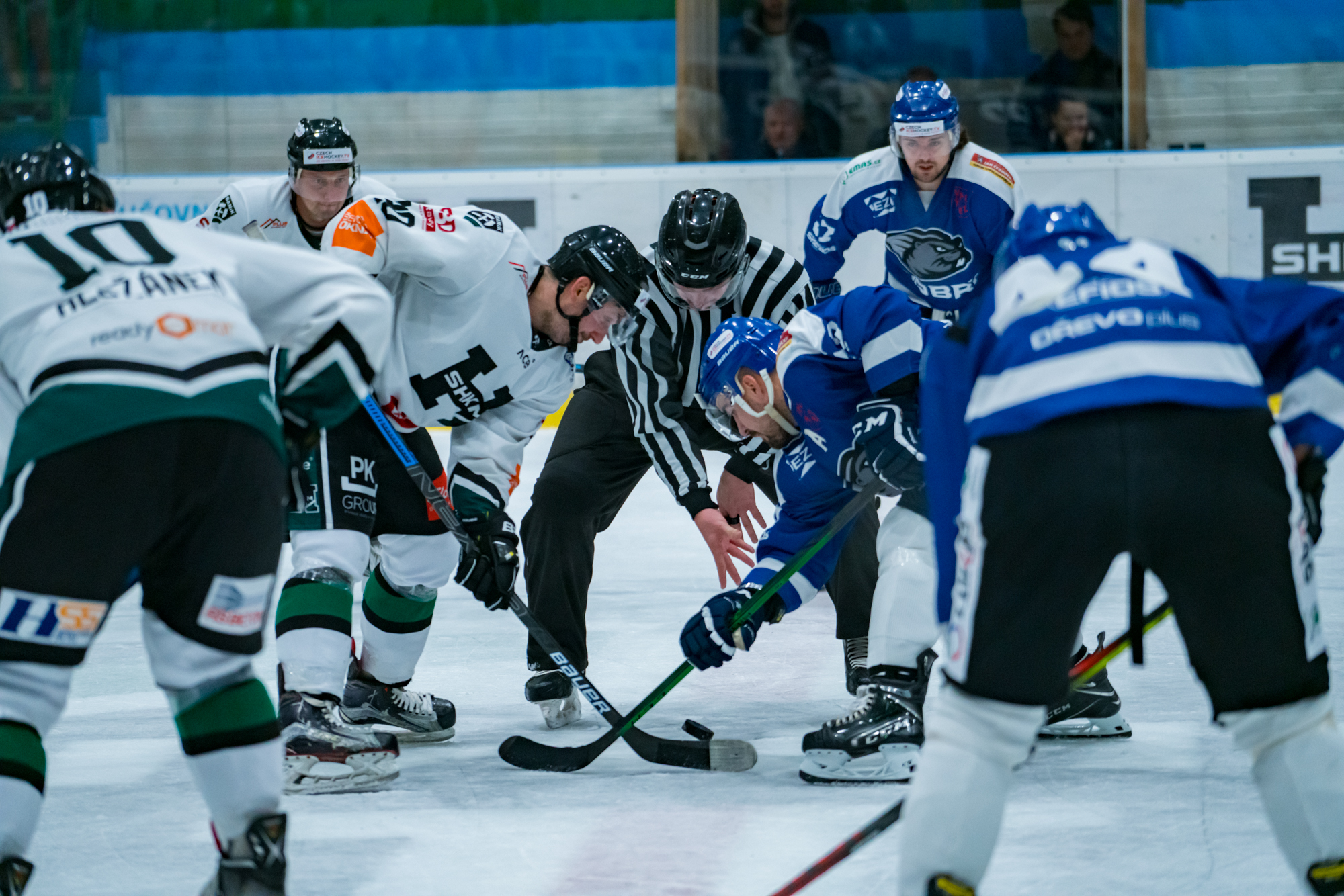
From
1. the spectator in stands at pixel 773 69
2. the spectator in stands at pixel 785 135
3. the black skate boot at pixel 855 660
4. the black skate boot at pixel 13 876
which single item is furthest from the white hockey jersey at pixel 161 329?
the spectator in stands at pixel 773 69

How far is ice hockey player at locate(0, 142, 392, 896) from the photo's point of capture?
5.20ft

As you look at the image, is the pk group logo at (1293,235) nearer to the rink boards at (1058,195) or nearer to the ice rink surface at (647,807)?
the rink boards at (1058,195)

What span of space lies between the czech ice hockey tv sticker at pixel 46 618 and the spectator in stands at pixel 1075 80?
230 inches

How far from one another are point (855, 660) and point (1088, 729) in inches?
20.4

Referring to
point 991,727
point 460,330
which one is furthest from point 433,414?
point 991,727

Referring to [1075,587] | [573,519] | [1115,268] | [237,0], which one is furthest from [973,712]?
[237,0]

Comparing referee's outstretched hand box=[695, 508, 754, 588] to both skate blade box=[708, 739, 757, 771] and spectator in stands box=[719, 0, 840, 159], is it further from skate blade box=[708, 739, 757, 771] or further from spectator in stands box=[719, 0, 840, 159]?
spectator in stands box=[719, 0, 840, 159]

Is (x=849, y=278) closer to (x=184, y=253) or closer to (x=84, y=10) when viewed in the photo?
(x=84, y=10)

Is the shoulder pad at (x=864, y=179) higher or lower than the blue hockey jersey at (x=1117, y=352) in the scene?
higher

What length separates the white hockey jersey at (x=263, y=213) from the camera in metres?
4.04

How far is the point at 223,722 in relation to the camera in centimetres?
170

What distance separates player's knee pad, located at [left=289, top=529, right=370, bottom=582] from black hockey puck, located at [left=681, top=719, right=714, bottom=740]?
25.4 inches

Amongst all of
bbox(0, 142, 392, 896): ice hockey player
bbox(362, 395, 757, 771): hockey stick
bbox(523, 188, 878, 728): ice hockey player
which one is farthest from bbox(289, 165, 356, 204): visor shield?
bbox(0, 142, 392, 896): ice hockey player

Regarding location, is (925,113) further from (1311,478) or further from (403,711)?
(1311,478)
